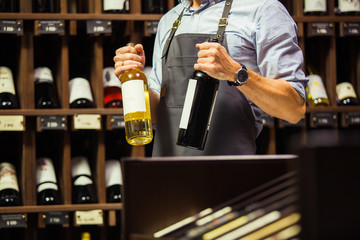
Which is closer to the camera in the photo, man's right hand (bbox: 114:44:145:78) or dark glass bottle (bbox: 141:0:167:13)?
man's right hand (bbox: 114:44:145:78)

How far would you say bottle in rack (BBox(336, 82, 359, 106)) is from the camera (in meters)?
2.62

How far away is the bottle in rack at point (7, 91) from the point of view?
240 cm

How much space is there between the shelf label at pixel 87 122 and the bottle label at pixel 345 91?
1029 mm

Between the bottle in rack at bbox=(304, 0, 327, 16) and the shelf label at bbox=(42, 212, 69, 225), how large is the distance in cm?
126

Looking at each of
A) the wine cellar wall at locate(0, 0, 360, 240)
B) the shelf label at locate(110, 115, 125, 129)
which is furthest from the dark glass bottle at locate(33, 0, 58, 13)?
the shelf label at locate(110, 115, 125, 129)

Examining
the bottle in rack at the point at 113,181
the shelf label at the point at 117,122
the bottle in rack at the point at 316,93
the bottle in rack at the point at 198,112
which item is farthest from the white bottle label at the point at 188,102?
the bottle in rack at the point at 316,93

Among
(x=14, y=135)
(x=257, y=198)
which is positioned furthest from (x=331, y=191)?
(x=14, y=135)

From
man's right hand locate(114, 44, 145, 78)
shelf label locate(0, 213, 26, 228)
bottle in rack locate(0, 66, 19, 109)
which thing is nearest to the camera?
man's right hand locate(114, 44, 145, 78)

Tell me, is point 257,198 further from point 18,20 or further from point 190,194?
point 18,20

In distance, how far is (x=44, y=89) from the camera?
8.19ft

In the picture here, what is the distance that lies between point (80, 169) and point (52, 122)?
27cm

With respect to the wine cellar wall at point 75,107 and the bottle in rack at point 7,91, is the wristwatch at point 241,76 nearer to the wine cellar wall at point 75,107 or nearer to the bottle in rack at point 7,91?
the wine cellar wall at point 75,107

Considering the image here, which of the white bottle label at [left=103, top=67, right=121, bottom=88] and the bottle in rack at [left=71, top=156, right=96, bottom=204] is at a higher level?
the white bottle label at [left=103, top=67, right=121, bottom=88]

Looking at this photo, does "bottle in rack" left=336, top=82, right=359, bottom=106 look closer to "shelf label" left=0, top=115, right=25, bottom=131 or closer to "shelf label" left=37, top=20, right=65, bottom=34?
"shelf label" left=37, top=20, right=65, bottom=34
